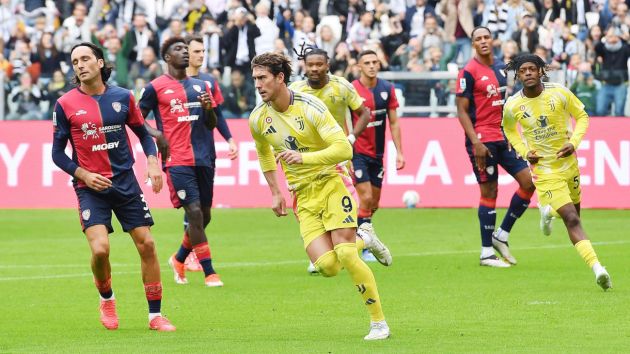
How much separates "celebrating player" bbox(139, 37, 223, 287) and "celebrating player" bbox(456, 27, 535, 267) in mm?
2996

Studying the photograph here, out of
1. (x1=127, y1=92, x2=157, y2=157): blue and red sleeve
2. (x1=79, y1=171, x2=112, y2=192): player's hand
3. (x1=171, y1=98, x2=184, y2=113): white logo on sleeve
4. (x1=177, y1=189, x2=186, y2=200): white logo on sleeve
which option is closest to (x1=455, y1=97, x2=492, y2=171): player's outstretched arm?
(x1=171, y1=98, x2=184, y2=113): white logo on sleeve

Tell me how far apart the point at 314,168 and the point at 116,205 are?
1642mm

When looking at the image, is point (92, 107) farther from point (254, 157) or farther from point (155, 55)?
point (155, 55)

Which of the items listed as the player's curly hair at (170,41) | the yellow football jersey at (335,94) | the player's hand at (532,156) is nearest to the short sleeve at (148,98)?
the player's curly hair at (170,41)

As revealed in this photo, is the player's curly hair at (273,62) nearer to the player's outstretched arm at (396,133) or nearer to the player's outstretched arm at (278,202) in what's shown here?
the player's outstretched arm at (278,202)

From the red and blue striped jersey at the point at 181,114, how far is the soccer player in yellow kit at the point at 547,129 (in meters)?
3.28

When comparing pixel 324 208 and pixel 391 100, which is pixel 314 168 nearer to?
pixel 324 208

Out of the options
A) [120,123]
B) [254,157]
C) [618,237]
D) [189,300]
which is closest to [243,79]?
[254,157]

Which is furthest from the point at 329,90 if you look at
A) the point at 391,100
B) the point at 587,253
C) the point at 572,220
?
the point at 587,253

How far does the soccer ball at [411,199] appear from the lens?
23688 millimetres

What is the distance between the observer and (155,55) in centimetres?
2750

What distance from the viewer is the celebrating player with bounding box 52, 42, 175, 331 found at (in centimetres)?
1080

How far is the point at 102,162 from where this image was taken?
35.8 ft

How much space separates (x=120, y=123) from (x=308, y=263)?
5.64m
